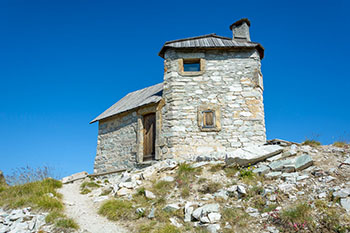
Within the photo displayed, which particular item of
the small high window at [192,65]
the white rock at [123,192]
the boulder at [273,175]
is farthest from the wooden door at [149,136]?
the boulder at [273,175]

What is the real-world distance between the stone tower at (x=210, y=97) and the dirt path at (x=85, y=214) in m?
3.89

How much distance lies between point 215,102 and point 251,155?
3.44 metres

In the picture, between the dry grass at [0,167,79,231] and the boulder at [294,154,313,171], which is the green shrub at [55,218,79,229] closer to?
the dry grass at [0,167,79,231]

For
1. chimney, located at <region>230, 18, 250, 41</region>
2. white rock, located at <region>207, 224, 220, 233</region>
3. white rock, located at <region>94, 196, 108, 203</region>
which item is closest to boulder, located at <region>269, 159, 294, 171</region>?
white rock, located at <region>207, 224, 220, 233</region>

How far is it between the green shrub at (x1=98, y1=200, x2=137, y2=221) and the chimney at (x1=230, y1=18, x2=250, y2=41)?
950 cm

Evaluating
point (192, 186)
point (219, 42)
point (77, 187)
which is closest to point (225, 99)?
point (219, 42)

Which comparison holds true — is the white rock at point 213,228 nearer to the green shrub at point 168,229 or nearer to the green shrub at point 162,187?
the green shrub at point 168,229

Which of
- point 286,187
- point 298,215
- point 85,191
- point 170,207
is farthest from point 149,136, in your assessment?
point 298,215

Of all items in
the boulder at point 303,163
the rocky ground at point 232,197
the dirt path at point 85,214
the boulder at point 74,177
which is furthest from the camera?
the boulder at point 74,177

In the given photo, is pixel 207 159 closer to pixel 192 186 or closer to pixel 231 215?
pixel 192 186

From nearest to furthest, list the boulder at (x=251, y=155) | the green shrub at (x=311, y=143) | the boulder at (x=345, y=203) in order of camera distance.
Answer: the boulder at (x=345, y=203) < the boulder at (x=251, y=155) < the green shrub at (x=311, y=143)

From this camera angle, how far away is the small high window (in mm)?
13118

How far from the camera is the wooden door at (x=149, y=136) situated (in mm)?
13312

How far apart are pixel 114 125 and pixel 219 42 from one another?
702 centimetres
